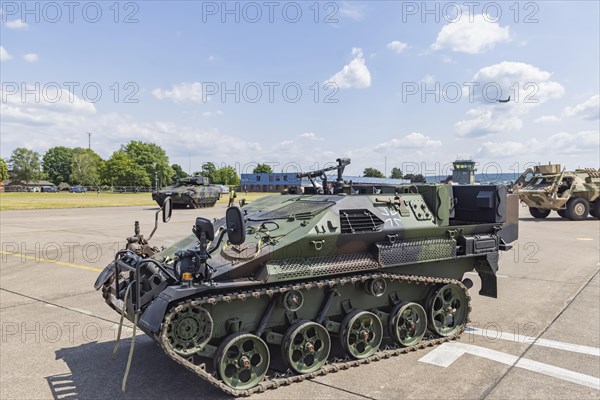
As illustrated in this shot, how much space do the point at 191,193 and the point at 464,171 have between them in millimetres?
23640

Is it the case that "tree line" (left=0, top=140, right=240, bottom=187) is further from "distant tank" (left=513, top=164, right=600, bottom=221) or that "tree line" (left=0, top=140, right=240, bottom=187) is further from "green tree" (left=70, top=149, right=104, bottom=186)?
"distant tank" (left=513, top=164, right=600, bottom=221)

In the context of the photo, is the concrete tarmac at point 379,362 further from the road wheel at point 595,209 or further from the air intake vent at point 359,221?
the road wheel at point 595,209

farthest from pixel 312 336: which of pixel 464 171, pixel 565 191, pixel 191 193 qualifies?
pixel 191 193

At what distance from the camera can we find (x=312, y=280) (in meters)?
5.75

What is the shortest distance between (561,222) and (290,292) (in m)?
23.8

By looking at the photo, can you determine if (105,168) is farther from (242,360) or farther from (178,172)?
(242,360)

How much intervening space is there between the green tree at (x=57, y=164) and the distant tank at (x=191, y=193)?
11129 centimetres

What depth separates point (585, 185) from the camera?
25156mm

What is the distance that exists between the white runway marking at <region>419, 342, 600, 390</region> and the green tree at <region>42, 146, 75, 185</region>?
140 m

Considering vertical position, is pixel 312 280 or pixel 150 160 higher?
pixel 150 160

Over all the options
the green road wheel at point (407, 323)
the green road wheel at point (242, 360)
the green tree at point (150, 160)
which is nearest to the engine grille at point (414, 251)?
the green road wheel at point (407, 323)

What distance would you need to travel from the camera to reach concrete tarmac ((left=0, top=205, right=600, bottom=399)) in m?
5.17

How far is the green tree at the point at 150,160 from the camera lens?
338ft

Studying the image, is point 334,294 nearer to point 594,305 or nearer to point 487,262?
point 487,262
